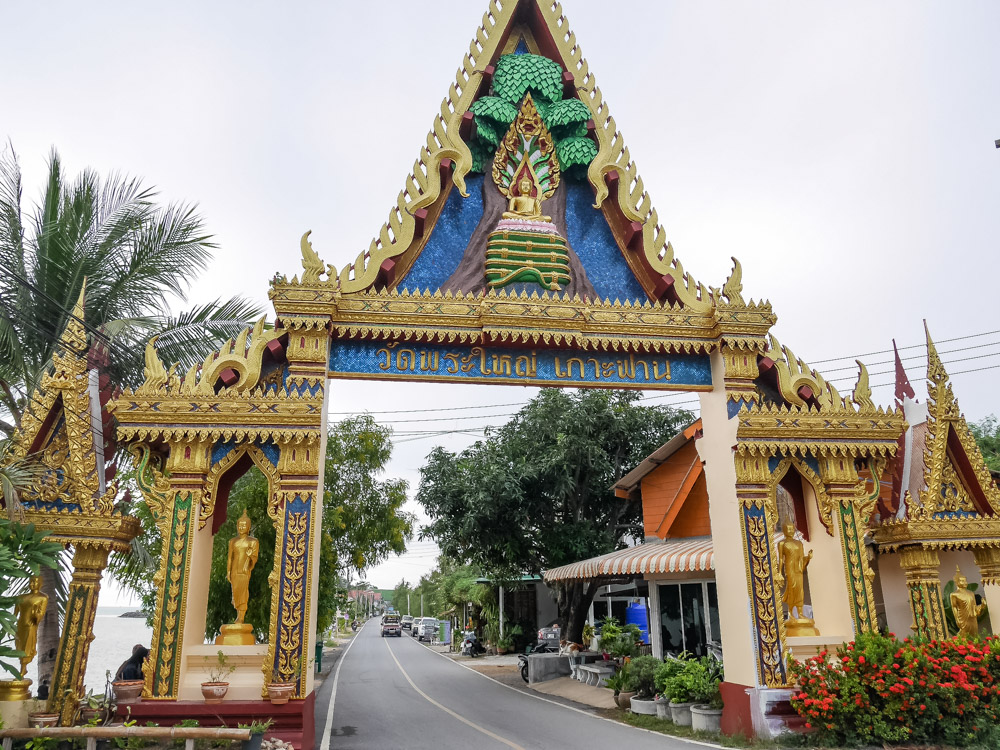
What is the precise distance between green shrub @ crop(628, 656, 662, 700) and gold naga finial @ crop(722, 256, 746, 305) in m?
7.40

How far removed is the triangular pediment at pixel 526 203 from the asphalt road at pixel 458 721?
253 inches

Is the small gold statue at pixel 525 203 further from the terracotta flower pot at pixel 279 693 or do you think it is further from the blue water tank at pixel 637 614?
the blue water tank at pixel 637 614

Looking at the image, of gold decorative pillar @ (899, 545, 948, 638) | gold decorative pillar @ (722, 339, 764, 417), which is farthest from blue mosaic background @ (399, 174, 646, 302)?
gold decorative pillar @ (899, 545, 948, 638)

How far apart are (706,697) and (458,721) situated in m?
4.60

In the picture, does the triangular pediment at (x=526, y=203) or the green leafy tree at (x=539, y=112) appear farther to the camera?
the green leafy tree at (x=539, y=112)

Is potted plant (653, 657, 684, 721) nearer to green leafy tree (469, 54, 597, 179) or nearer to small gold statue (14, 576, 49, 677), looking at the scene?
green leafy tree (469, 54, 597, 179)

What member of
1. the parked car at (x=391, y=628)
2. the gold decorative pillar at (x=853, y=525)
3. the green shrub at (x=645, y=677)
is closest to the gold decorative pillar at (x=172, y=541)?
the gold decorative pillar at (x=853, y=525)

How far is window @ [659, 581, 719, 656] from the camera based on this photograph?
16.1 meters

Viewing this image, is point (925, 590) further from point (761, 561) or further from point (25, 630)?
point (25, 630)

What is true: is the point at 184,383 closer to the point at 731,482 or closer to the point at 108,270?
the point at 108,270

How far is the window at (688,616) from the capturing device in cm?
1606

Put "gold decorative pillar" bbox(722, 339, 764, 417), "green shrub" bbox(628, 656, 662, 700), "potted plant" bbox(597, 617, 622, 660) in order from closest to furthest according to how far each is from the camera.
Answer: "gold decorative pillar" bbox(722, 339, 764, 417)
"green shrub" bbox(628, 656, 662, 700)
"potted plant" bbox(597, 617, 622, 660)

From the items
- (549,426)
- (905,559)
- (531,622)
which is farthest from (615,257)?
(531,622)

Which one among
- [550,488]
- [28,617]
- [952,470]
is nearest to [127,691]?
[28,617]
